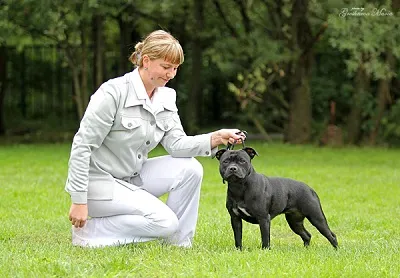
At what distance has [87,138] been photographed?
6480 millimetres

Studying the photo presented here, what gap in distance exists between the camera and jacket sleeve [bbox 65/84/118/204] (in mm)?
6418

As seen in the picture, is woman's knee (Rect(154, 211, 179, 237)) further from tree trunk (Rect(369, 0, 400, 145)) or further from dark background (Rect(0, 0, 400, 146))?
tree trunk (Rect(369, 0, 400, 145))

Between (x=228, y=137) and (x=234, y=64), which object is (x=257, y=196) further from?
(x=234, y=64)

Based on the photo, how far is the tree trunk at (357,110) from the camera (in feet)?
68.3

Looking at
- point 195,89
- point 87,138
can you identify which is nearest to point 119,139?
point 87,138

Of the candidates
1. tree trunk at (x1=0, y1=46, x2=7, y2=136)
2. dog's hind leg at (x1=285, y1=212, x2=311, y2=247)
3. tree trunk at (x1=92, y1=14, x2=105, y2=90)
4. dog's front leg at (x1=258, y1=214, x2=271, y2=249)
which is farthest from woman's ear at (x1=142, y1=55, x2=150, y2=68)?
tree trunk at (x1=0, y1=46, x2=7, y2=136)

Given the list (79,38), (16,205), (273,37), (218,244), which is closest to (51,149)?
(79,38)

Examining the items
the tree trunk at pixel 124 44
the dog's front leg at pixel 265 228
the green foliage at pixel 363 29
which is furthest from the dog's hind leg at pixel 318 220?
the tree trunk at pixel 124 44

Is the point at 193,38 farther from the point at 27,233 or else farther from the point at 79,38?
the point at 27,233

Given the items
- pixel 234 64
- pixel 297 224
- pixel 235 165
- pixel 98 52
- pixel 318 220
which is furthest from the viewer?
pixel 98 52

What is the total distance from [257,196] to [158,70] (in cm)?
119

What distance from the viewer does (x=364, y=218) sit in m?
9.30

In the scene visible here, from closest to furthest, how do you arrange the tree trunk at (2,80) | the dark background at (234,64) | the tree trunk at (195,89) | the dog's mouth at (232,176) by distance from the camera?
the dog's mouth at (232,176)
the dark background at (234,64)
the tree trunk at (195,89)
the tree trunk at (2,80)

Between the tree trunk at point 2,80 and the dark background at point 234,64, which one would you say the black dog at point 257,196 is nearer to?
the dark background at point 234,64
